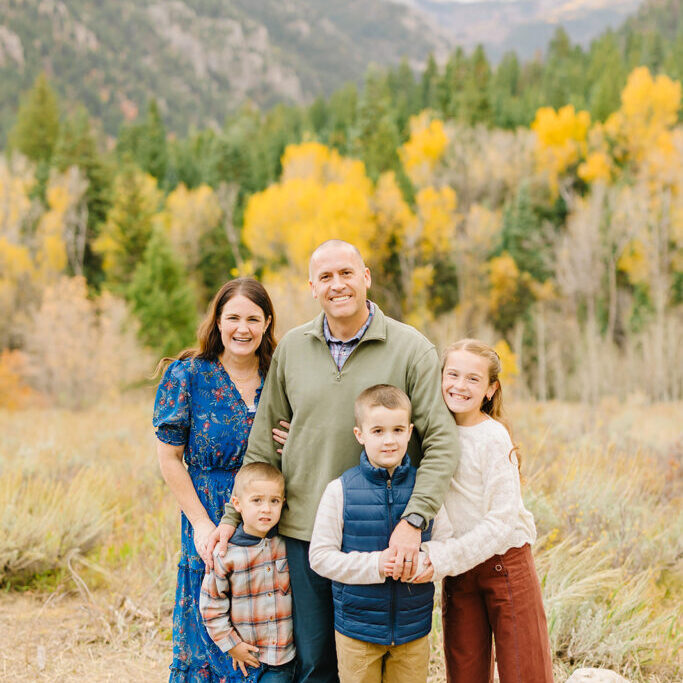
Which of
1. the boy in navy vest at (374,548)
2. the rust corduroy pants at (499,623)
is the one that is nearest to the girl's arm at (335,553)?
the boy in navy vest at (374,548)

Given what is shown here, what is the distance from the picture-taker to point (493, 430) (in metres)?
2.61

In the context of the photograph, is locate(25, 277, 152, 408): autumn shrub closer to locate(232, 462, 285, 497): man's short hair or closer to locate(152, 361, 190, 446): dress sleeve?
locate(152, 361, 190, 446): dress sleeve

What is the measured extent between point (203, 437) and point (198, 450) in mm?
72

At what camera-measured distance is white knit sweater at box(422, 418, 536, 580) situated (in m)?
2.43

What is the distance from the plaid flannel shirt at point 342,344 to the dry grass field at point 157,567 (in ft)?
6.66

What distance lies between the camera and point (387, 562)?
7.65ft

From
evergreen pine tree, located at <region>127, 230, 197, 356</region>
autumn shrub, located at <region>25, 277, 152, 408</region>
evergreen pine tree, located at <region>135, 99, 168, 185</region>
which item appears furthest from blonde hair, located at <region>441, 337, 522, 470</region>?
evergreen pine tree, located at <region>135, 99, 168, 185</region>

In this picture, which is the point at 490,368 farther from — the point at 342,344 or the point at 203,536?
the point at 203,536

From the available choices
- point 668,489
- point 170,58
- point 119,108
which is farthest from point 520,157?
point 170,58

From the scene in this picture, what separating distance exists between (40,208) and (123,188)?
4881 millimetres

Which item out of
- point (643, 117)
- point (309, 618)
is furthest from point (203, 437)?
point (643, 117)

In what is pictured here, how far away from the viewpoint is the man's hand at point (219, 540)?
2.67m

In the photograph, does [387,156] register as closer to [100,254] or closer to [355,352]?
[100,254]

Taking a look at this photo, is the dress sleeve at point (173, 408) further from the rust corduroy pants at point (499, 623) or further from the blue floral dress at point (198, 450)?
the rust corduroy pants at point (499, 623)
